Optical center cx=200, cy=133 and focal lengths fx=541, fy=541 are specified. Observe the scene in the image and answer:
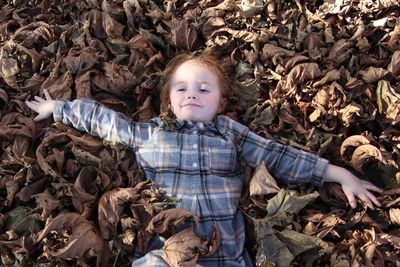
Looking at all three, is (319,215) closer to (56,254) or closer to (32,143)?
(56,254)

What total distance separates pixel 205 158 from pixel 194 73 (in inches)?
17.6

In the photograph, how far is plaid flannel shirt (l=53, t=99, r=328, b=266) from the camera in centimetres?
254

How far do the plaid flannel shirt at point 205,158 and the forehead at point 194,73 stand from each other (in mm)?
223

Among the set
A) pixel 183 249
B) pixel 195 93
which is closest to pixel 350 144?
pixel 195 93

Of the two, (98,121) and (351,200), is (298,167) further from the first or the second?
(98,121)

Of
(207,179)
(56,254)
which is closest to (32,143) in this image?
(56,254)

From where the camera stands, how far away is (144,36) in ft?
9.83

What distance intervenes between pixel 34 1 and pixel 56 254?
1.59m

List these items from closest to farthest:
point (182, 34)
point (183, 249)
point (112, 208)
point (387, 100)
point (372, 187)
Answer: point (183, 249)
point (112, 208)
point (372, 187)
point (387, 100)
point (182, 34)

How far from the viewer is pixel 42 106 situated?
2785 mm

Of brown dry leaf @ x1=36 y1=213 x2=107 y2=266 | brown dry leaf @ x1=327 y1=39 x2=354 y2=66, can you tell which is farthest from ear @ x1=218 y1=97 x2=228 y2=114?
brown dry leaf @ x1=36 y1=213 x2=107 y2=266

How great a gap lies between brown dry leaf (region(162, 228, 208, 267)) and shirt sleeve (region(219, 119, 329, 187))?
532 millimetres

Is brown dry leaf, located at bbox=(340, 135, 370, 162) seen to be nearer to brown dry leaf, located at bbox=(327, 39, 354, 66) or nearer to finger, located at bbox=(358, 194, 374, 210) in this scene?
finger, located at bbox=(358, 194, 374, 210)

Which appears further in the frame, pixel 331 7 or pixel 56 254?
pixel 331 7
